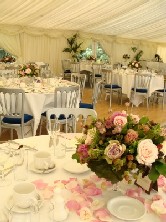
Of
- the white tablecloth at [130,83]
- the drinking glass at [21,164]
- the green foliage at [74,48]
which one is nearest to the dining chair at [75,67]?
the green foliage at [74,48]

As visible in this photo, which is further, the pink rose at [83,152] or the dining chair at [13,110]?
the dining chair at [13,110]

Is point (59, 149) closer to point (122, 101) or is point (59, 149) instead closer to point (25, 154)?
point (25, 154)

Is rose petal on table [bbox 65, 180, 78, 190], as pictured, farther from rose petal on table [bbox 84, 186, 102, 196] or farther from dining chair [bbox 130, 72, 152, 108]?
dining chair [bbox 130, 72, 152, 108]

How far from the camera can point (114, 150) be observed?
54.0 inches

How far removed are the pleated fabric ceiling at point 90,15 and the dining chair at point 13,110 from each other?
4.66m

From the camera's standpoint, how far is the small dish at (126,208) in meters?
1.35

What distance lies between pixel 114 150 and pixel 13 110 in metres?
3.21

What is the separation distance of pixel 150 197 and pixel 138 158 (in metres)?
0.28

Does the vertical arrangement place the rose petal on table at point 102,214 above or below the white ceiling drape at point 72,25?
below

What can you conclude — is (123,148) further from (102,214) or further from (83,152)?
(102,214)

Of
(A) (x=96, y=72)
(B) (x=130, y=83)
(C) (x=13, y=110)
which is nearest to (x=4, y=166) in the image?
(C) (x=13, y=110)

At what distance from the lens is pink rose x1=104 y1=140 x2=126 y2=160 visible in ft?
4.48

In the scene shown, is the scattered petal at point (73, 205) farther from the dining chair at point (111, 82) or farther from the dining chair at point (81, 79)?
the dining chair at point (111, 82)

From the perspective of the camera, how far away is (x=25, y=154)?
1.87 meters
